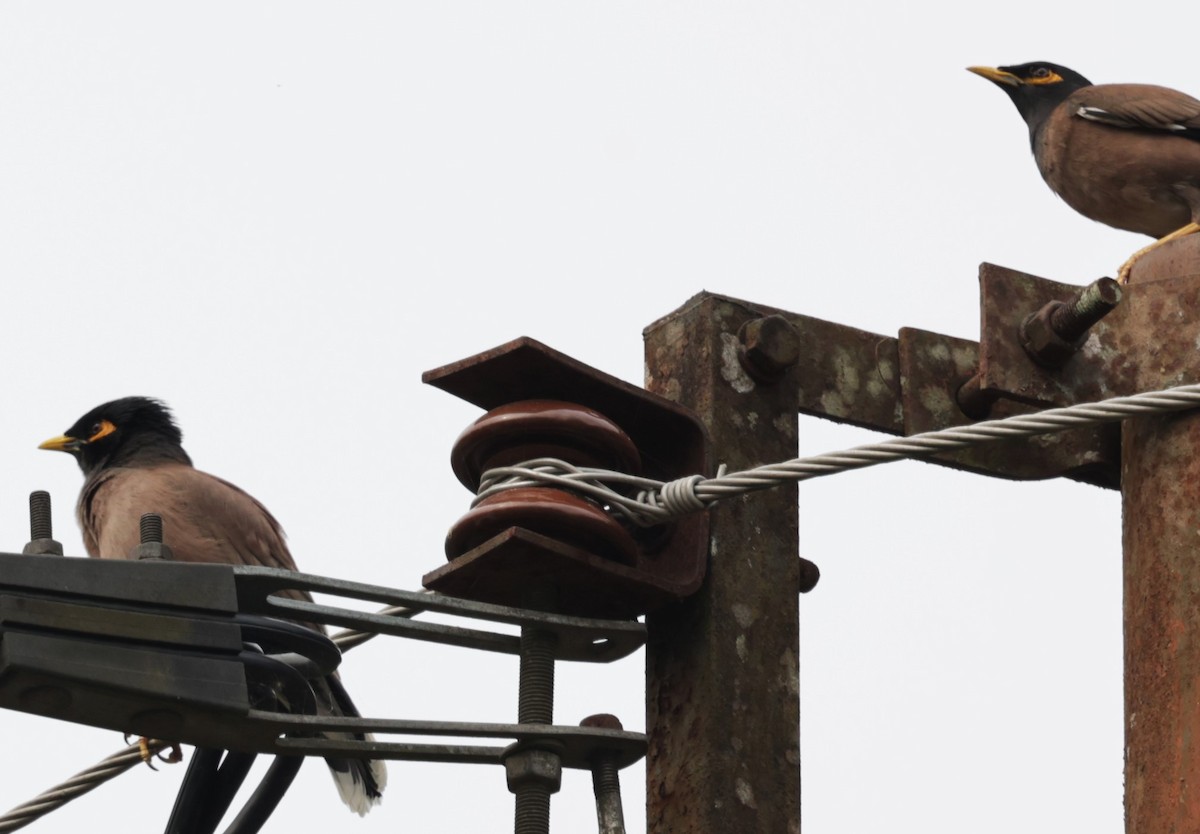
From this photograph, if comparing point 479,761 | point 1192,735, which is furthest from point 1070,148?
point 479,761

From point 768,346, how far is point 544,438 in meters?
0.46

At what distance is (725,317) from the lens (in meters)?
3.51

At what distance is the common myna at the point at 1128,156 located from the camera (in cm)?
576

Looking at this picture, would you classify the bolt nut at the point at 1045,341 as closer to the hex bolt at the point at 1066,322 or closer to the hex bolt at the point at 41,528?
the hex bolt at the point at 1066,322

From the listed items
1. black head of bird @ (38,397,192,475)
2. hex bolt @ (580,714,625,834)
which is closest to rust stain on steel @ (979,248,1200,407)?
hex bolt @ (580,714,625,834)

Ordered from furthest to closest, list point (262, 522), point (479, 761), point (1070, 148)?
point (262, 522) < point (1070, 148) < point (479, 761)

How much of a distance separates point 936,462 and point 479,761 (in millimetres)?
1102

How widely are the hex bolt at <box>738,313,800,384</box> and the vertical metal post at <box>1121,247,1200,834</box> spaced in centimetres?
64

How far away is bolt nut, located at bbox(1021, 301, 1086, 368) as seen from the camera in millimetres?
3551

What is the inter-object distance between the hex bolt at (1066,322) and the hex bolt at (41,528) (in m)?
1.79

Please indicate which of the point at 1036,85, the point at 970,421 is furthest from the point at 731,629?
the point at 1036,85

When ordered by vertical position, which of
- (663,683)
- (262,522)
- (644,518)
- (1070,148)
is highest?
(1070,148)

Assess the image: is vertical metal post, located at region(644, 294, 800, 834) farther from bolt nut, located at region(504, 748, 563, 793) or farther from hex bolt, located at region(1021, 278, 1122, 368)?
hex bolt, located at region(1021, 278, 1122, 368)

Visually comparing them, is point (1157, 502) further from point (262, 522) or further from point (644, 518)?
point (262, 522)
